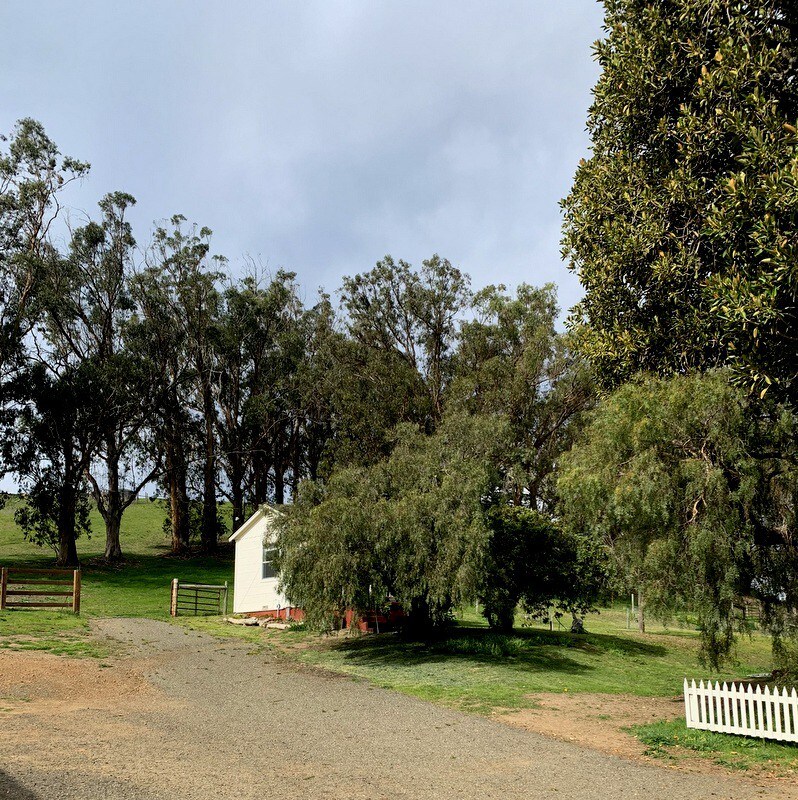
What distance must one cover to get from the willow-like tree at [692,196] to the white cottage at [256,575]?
61.2 feet

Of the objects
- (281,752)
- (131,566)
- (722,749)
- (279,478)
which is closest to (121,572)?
(131,566)

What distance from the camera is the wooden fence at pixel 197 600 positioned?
96.5 ft

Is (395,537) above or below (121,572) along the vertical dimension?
above

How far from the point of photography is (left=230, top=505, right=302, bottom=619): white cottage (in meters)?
29.7

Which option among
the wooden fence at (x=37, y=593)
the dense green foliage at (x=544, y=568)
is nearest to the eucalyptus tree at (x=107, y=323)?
the wooden fence at (x=37, y=593)

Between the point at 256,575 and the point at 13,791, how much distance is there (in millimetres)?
24108

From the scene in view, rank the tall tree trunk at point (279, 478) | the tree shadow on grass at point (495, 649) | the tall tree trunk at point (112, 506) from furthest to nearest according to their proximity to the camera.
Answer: the tall tree trunk at point (279, 478), the tall tree trunk at point (112, 506), the tree shadow on grass at point (495, 649)

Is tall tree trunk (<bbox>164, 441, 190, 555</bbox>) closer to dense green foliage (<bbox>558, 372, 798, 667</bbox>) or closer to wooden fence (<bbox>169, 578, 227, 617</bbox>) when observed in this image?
wooden fence (<bbox>169, 578, 227, 617</bbox>)

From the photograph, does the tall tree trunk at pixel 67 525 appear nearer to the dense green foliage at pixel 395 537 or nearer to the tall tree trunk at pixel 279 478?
the tall tree trunk at pixel 279 478

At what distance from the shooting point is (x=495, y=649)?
65.9 feet

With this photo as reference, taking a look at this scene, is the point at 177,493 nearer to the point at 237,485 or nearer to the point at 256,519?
the point at 237,485

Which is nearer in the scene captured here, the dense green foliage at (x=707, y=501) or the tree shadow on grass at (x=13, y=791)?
the tree shadow on grass at (x=13, y=791)

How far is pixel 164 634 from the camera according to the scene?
23328 mm

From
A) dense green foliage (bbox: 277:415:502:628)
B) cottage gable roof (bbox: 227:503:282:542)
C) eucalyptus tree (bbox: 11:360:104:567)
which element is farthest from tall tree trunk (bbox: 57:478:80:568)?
dense green foliage (bbox: 277:415:502:628)
